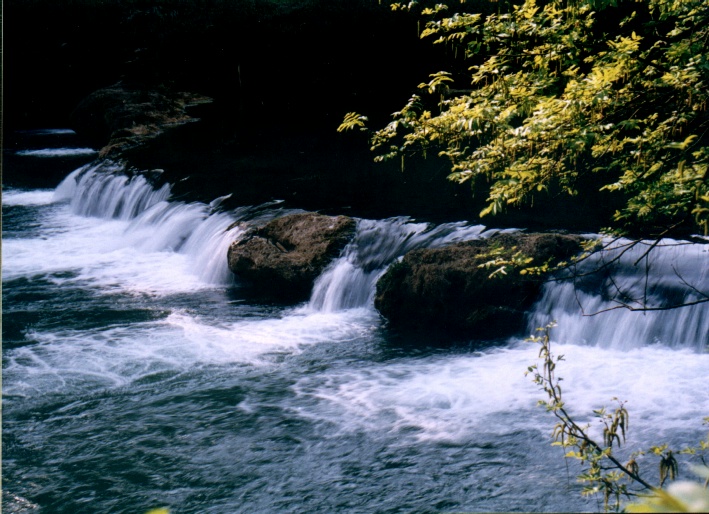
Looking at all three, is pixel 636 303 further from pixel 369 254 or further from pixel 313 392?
pixel 369 254

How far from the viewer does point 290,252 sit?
1196 cm

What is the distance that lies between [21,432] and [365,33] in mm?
22069

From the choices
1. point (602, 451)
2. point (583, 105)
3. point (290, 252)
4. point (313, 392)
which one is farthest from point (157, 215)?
point (602, 451)

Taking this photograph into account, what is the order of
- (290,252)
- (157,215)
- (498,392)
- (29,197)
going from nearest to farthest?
(498,392)
(290,252)
(157,215)
(29,197)

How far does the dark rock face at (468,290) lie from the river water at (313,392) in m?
0.28

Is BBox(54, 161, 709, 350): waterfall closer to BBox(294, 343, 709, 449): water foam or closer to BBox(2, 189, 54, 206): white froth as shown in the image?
BBox(294, 343, 709, 449): water foam

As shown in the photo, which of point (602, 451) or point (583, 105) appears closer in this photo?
point (602, 451)

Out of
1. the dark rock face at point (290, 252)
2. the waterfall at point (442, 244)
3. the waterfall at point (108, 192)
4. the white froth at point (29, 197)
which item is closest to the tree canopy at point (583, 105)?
the waterfall at point (442, 244)

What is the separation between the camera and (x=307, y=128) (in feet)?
74.0

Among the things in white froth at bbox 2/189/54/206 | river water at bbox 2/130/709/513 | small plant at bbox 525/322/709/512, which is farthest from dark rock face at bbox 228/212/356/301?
white froth at bbox 2/189/54/206

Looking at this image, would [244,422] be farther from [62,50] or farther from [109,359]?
[62,50]

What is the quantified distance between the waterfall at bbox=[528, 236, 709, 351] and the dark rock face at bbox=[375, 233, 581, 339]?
317 mm

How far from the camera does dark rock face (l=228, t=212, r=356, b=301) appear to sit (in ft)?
37.8

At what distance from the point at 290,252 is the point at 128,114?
1451 cm
